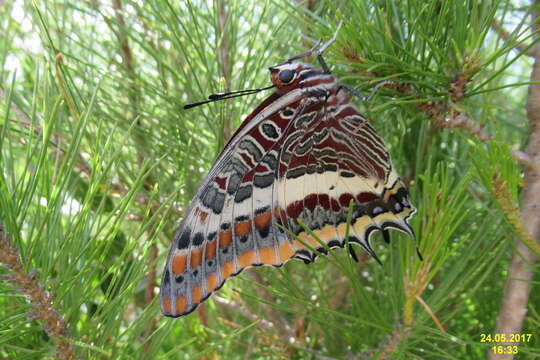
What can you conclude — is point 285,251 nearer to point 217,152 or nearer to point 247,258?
point 247,258

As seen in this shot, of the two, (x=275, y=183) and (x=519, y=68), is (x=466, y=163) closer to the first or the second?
(x=275, y=183)

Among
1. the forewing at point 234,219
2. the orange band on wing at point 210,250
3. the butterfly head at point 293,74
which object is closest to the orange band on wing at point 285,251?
the forewing at point 234,219

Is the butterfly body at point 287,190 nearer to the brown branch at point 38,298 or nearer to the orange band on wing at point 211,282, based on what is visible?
the orange band on wing at point 211,282

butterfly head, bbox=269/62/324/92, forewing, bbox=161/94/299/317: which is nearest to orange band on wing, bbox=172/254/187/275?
forewing, bbox=161/94/299/317

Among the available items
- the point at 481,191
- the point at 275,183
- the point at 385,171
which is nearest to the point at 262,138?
the point at 275,183

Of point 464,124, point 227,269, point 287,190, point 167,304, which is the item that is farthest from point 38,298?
point 464,124

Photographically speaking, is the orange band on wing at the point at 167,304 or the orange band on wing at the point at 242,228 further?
the orange band on wing at the point at 242,228
